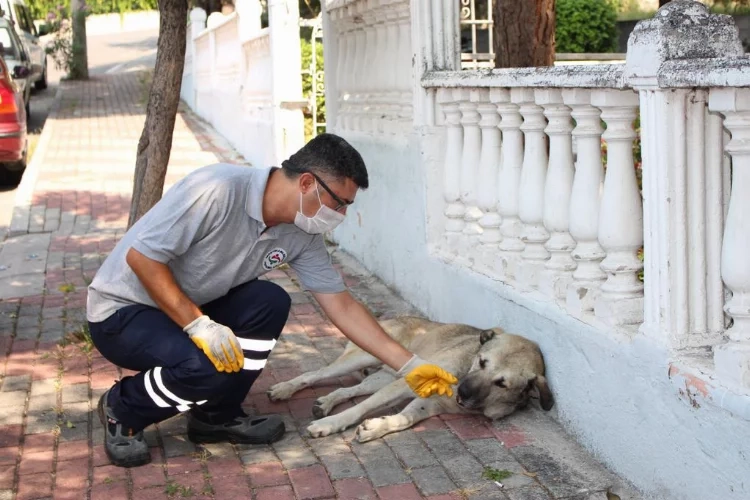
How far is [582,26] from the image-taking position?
18.9m

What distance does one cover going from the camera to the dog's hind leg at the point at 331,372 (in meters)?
5.18

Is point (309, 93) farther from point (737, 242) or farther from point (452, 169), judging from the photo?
point (737, 242)

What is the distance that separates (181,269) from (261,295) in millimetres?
380

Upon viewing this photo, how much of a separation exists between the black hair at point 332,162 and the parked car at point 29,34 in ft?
55.8

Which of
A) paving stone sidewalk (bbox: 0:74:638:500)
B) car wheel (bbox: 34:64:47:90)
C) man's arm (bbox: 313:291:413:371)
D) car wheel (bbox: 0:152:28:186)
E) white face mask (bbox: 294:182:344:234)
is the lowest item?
paving stone sidewalk (bbox: 0:74:638:500)

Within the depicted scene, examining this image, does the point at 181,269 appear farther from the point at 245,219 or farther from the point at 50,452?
the point at 50,452

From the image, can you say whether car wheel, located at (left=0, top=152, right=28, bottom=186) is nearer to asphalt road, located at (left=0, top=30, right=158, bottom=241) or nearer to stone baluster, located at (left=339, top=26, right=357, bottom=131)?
asphalt road, located at (left=0, top=30, right=158, bottom=241)

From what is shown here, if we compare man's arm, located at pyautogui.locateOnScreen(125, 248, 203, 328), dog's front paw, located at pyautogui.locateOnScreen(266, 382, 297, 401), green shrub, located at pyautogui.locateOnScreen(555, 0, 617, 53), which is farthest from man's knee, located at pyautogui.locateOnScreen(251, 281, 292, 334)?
green shrub, located at pyautogui.locateOnScreen(555, 0, 617, 53)

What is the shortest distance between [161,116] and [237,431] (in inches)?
138

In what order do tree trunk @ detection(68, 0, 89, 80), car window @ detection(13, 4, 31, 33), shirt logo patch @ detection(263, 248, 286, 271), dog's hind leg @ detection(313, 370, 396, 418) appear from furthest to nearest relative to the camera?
tree trunk @ detection(68, 0, 89, 80), car window @ detection(13, 4, 31, 33), dog's hind leg @ detection(313, 370, 396, 418), shirt logo patch @ detection(263, 248, 286, 271)

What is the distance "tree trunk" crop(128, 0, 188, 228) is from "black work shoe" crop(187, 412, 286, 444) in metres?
3.10

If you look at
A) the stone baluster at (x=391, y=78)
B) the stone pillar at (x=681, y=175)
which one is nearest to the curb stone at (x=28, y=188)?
the stone baluster at (x=391, y=78)

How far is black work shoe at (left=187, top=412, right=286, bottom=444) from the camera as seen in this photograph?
454 cm

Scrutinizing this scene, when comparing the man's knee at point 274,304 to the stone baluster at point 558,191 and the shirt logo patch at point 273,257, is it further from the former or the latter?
the stone baluster at point 558,191
